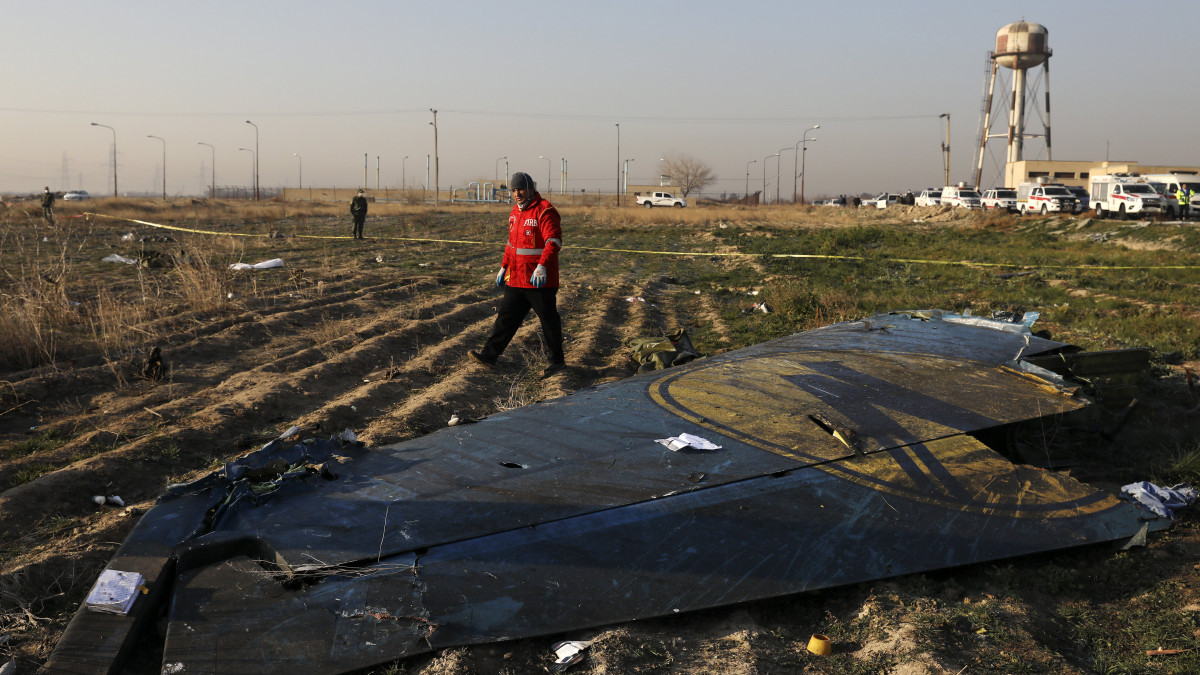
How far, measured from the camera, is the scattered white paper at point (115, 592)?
239cm

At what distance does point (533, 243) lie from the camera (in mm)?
6895

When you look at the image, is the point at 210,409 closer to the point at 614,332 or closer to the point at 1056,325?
the point at 614,332

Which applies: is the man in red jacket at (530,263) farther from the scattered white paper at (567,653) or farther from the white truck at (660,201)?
the white truck at (660,201)

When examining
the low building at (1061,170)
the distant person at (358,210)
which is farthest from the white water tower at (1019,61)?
the distant person at (358,210)

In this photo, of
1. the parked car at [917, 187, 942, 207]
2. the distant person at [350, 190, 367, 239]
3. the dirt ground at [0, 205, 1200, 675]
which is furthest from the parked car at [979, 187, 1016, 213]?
the dirt ground at [0, 205, 1200, 675]

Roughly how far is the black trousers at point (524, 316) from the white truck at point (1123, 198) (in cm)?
2841

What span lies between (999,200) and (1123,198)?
9739 mm

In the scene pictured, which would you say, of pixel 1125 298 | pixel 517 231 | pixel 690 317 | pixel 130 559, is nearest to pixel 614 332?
pixel 690 317

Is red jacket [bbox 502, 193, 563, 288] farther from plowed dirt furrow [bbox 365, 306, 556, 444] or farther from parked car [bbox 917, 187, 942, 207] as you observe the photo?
parked car [bbox 917, 187, 942, 207]

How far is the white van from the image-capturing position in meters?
39.1

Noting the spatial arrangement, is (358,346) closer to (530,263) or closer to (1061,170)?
(530,263)

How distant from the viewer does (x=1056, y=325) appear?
32.1 feet

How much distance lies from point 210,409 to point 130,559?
11.4 ft

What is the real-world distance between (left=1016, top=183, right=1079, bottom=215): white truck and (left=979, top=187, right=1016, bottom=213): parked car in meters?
0.91
